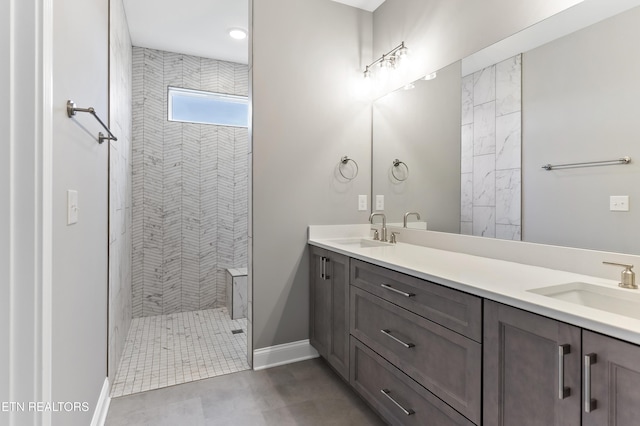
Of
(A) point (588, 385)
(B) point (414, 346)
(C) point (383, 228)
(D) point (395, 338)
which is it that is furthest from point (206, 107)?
(A) point (588, 385)

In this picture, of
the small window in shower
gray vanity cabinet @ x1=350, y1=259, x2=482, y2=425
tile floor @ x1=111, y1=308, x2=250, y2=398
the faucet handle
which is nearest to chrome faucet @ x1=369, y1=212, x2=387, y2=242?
gray vanity cabinet @ x1=350, y1=259, x2=482, y2=425

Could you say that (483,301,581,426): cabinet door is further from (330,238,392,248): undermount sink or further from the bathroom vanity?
(330,238,392,248): undermount sink

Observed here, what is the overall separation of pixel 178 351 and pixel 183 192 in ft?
5.58

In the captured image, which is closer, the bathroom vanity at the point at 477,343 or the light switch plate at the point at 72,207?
the bathroom vanity at the point at 477,343

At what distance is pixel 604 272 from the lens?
1328mm

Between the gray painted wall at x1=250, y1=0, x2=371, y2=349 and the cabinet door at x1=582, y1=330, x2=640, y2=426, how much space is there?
1.88m

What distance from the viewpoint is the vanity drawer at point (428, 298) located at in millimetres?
1193

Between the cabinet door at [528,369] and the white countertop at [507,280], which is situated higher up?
the white countertop at [507,280]

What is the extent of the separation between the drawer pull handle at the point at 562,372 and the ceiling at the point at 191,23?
105 inches

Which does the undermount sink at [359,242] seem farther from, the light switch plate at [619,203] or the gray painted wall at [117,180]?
the gray painted wall at [117,180]

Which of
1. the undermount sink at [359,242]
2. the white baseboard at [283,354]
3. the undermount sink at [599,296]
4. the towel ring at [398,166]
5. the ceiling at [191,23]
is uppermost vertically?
the ceiling at [191,23]

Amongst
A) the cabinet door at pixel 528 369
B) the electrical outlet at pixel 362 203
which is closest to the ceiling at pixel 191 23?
the electrical outlet at pixel 362 203
